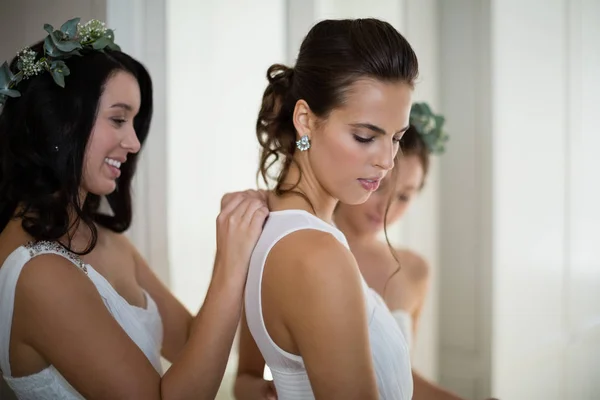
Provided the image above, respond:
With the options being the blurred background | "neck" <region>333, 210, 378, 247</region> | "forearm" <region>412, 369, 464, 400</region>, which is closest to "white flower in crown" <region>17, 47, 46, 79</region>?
the blurred background

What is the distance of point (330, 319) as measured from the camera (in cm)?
102

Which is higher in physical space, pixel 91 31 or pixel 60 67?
pixel 91 31

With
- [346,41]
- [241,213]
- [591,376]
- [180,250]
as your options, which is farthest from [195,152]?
[591,376]

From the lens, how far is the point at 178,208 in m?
2.40

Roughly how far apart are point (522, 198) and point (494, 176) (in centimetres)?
20

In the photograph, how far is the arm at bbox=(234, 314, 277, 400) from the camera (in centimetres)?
157

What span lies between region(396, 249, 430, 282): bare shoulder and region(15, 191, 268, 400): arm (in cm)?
124

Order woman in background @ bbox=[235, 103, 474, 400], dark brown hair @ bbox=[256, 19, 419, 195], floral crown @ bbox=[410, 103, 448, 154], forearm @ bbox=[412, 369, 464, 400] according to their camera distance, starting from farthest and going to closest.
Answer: floral crown @ bbox=[410, 103, 448, 154]
woman in background @ bbox=[235, 103, 474, 400]
forearm @ bbox=[412, 369, 464, 400]
dark brown hair @ bbox=[256, 19, 419, 195]

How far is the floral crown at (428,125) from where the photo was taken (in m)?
2.33

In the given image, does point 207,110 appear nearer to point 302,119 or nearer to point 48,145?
point 48,145

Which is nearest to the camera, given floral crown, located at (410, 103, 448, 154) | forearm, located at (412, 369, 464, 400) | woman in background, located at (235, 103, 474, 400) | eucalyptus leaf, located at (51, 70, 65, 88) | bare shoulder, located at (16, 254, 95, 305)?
bare shoulder, located at (16, 254, 95, 305)

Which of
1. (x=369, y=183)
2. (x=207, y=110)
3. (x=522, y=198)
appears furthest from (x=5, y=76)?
(x=522, y=198)

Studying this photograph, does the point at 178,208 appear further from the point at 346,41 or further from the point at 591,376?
the point at 591,376

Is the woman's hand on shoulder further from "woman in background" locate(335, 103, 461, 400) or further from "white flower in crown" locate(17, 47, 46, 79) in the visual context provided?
"woman in background" locate(335, 103, 461, 400)
